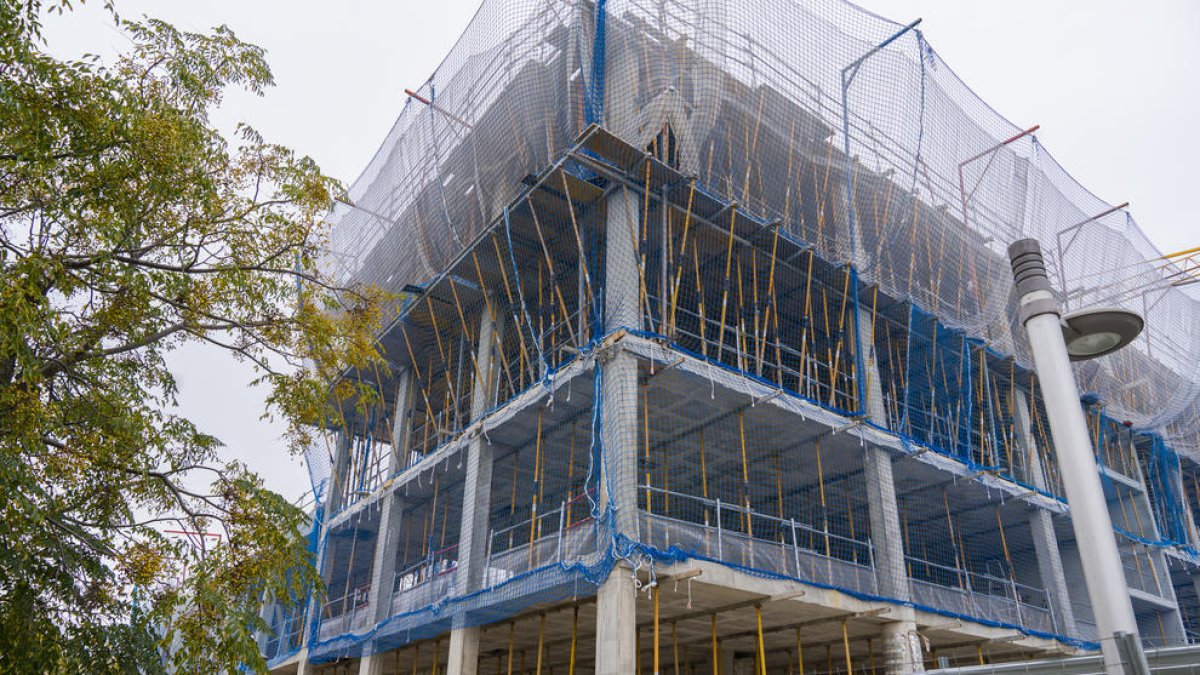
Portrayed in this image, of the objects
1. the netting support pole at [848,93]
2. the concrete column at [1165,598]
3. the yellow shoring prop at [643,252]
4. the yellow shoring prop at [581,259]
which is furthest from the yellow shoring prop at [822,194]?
the concrete column at [1165,598]

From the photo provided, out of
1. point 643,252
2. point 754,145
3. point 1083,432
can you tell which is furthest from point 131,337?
point 754,145

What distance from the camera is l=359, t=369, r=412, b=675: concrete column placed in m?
19.3

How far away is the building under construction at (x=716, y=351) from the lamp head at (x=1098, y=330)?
8426 millimetres

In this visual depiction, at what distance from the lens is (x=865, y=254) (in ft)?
63.6

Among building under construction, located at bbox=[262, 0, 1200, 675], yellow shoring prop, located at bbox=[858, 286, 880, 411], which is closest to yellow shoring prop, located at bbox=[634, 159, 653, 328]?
building under construction, located at bbox=[262, 0, 1200, 675]

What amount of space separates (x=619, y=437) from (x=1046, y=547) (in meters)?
13.4

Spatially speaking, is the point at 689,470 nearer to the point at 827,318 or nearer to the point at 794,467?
the point at 794,467

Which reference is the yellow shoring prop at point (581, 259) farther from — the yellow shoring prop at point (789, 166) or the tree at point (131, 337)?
the tree at point (131, 337)

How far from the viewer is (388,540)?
20734 millimetres

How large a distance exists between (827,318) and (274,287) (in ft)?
45.9

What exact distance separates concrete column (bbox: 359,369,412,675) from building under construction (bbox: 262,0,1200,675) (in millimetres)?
103

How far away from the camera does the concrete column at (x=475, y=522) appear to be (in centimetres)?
1603

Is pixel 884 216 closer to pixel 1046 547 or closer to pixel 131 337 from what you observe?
pixel 1046 547

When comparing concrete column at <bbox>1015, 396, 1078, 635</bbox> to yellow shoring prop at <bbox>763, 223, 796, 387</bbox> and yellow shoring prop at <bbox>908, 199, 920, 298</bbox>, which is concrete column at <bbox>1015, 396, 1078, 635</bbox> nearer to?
yellow shoring prop at <bbox>908, 199, 920, 298</bbox>
